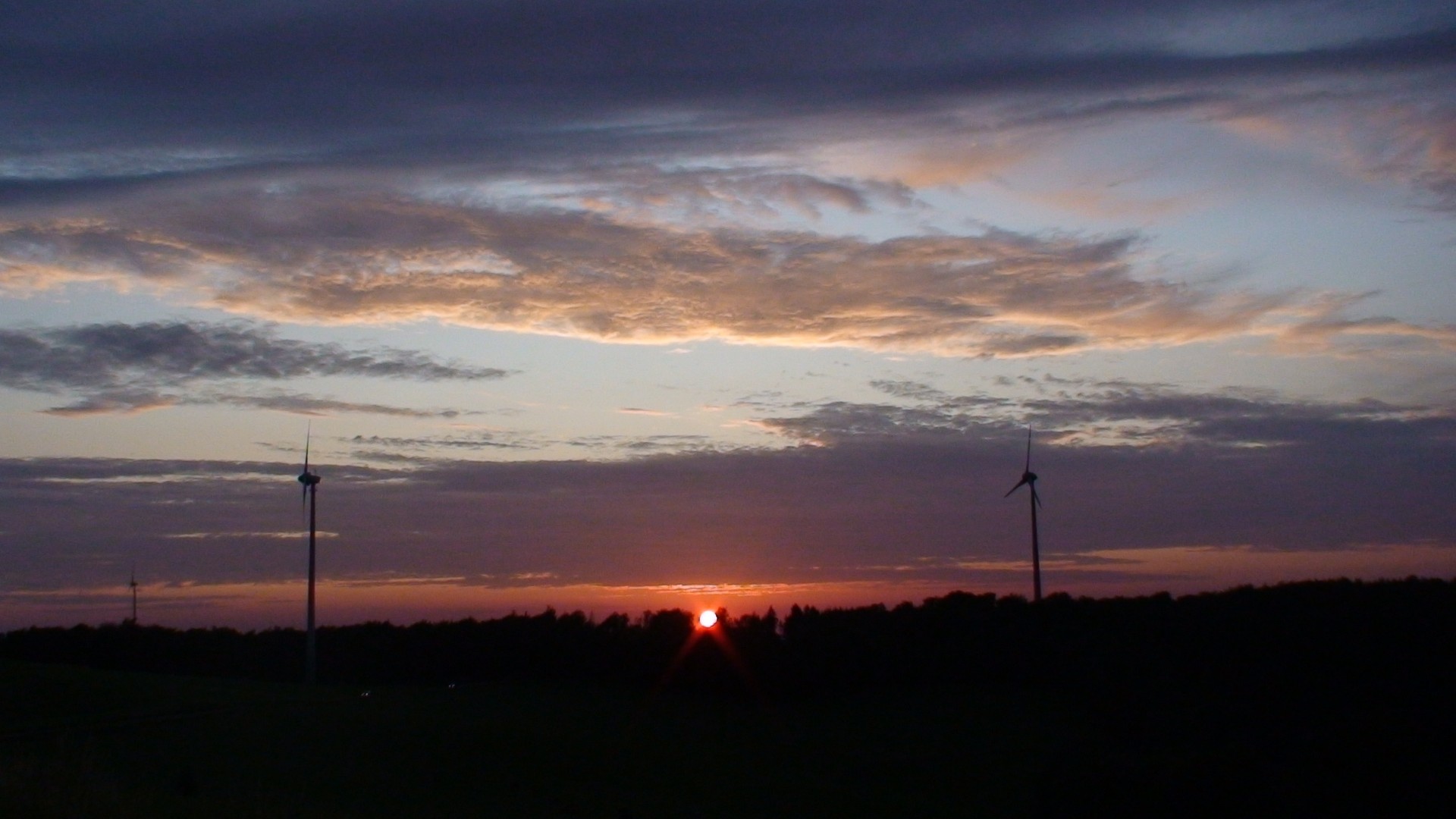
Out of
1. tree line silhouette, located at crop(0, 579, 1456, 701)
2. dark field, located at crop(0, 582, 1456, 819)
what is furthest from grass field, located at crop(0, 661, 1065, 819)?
tree line silhouette, located at crop(0, 579, 1456, 701)

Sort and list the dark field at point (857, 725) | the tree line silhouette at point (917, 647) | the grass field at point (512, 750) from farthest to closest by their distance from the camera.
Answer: the tree line silhouette at point (917, 647) → the grass field at point (512, 750) → the dark field at point (857, 725)

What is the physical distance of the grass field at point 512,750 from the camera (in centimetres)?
2909

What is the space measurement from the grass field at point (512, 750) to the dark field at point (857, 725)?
5.6 inches

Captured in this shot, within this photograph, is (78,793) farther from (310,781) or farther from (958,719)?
(958,719)

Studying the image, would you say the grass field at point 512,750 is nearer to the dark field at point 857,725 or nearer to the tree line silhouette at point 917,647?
the dark field at point 857,725

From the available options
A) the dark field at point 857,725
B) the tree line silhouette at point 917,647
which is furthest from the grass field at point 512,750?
the tree line silhouette at point 917,647

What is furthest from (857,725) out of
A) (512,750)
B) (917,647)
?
(512,750)

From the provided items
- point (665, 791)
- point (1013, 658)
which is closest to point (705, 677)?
point (1013, 658)

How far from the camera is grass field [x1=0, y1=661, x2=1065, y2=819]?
2909cm

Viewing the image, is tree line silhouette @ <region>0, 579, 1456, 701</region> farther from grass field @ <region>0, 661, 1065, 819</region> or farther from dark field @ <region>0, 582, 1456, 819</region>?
grass field @ <region>0, 661, 1065, 819</region>

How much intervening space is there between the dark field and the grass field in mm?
142

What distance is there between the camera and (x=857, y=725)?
43969 millimetres

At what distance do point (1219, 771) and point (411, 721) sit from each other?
22973mm

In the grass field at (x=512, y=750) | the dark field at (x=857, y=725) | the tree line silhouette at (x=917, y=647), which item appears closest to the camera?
the dark field at (x=857, y=725)
